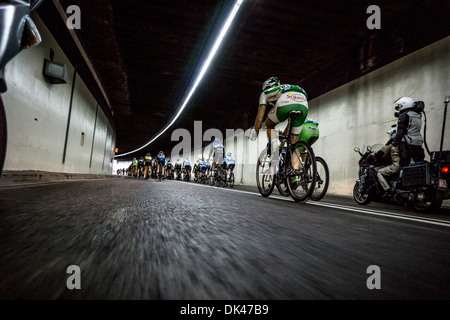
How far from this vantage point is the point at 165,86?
1302cm

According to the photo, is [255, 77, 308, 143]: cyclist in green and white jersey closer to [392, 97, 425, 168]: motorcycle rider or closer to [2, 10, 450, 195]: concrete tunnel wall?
[392, 97, 425, 168]: motorcycle rider

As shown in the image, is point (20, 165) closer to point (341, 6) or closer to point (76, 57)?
point (76, 57)

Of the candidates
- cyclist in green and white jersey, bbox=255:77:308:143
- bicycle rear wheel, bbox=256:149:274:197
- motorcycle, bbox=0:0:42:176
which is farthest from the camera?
bicycle rear wheel, bbox=256:149:274:197

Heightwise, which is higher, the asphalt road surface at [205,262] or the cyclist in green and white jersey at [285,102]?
the cyclist in green and white jersey at [285,102]

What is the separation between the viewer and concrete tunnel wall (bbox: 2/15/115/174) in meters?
4.80

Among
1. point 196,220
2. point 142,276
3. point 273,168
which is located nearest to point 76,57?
point 273,168

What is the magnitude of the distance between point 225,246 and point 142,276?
1.16 feet

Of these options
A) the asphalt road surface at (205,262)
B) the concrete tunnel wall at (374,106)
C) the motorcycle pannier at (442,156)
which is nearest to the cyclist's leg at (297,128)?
the motorcycle pannier at (442,156)

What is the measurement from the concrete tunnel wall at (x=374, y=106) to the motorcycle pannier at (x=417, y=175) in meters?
2.73

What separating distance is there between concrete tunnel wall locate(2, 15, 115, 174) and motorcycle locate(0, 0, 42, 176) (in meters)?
4.37

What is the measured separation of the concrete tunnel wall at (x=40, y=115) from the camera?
480 cm

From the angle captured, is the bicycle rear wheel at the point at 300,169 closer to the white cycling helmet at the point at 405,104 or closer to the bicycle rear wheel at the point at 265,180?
the bicycle rear wheel at the point at 265,180

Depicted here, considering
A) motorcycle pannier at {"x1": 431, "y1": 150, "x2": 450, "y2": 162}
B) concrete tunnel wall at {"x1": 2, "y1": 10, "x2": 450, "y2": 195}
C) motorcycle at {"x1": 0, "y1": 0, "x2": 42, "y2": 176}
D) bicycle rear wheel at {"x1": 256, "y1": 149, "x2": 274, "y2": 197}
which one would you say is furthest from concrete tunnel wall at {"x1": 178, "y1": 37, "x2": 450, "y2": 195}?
motorcycle at {"x1": 0, "y1": 0, "x2": 42, "y2": 176}

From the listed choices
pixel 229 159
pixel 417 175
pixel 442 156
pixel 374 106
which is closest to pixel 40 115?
pixel 229 159
